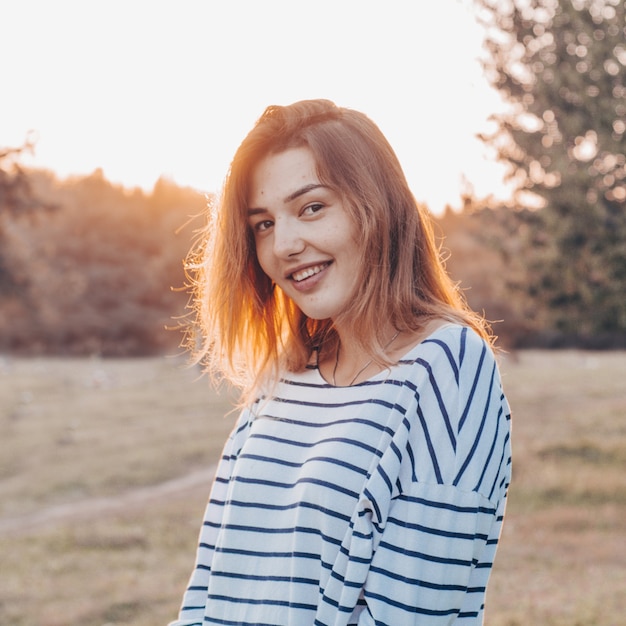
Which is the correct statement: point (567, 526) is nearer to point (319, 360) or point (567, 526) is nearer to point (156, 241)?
point (319, 360)

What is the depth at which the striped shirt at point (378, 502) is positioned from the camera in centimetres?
159

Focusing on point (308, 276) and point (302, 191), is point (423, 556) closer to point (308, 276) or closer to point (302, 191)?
point (308, 276)

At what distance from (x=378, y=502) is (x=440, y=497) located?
120 millimetres

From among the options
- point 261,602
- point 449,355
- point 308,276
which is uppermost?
point 308,276

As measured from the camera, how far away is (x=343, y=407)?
1.87 meters

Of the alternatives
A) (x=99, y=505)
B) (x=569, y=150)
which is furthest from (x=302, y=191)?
(x=99, y=505)

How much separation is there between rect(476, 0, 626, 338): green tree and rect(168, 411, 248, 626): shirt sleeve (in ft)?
23.8

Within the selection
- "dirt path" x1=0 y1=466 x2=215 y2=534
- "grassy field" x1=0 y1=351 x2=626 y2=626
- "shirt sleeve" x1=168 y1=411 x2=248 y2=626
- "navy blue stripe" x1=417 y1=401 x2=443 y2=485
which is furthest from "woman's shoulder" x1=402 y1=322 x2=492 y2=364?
"dirt path" x1=0 y1=466 x2=215 y2=534

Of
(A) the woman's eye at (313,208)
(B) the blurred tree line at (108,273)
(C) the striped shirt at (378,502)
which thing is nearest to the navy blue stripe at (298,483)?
(C) the striped shirt at (378,502)

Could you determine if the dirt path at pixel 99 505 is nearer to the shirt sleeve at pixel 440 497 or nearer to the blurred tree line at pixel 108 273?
the shirt sleeve at pixel 440 497

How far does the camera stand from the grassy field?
23.2 feet

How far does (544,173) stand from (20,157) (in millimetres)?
6515

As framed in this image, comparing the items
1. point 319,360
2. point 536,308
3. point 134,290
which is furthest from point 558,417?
point 134,290

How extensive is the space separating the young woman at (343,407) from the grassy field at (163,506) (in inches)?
166
